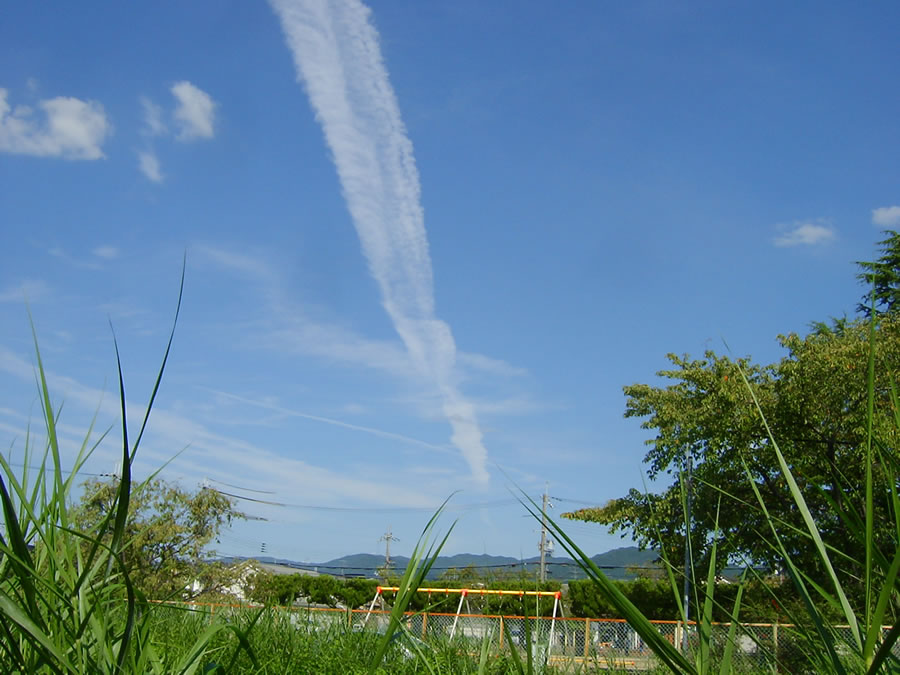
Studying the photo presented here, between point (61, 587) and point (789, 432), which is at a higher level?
point (789, 432)

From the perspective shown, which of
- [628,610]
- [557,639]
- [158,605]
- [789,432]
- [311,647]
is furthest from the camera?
[789,432]

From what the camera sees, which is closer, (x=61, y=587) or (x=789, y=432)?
(x=61, y=587)

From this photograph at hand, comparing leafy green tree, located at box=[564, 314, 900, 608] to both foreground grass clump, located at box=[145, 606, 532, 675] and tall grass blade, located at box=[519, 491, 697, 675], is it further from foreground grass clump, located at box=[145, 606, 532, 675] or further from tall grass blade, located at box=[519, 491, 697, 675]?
tall grass blade, located at box=[519, 491, 697, 675]

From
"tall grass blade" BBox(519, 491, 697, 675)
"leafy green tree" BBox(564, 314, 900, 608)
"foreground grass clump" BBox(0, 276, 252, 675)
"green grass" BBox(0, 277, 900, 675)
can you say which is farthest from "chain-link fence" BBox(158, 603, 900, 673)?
"leafy green tree" BBox(564, 314, 900, 608)

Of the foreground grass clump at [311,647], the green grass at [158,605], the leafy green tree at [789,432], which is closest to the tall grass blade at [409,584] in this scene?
the green grass at [158,605]

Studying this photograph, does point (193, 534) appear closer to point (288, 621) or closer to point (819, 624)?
point (288, 621)

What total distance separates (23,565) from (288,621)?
3.49 m

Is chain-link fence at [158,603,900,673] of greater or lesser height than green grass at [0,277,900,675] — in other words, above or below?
below

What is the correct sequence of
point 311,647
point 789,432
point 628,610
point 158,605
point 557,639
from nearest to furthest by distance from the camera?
point 628,610, point 158,605, point 311,647, point 557,639, point 789,432

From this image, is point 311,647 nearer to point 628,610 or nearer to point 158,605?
point 158,605

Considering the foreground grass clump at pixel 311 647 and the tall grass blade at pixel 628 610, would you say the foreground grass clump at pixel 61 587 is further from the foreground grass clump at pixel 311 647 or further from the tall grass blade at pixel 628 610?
the foreground grass clump at pixel 311 647

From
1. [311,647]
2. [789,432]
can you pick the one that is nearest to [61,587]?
[311,647]

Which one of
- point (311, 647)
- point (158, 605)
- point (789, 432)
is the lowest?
point (311, 647)

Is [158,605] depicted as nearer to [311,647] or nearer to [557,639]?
[311,647]
